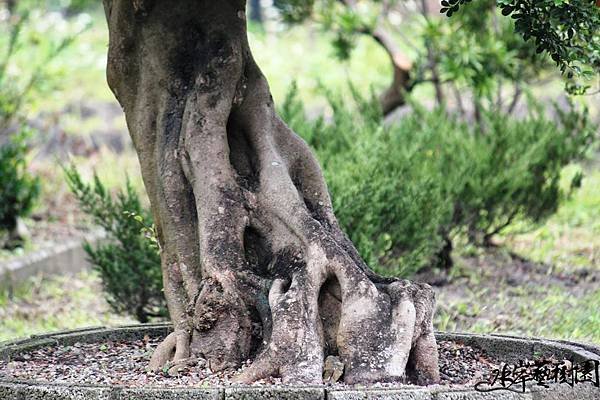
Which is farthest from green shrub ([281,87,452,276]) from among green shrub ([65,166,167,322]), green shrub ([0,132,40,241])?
green shrub ([0,132,40,241])

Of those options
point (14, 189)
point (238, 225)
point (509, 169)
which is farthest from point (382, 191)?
point (14, 189)

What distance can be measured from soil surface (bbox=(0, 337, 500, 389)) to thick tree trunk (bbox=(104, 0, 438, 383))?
5.5 inches

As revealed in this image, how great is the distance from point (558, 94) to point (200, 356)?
52.0 ft

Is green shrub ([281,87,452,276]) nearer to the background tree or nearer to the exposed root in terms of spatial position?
the background tree

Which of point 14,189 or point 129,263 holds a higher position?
point 14,189

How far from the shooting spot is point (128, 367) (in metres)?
4.82

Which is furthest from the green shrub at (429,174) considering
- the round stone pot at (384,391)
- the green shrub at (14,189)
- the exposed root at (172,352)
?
the green shrub at (14,189)

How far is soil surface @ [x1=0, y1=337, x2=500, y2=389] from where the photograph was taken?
4.24 metres

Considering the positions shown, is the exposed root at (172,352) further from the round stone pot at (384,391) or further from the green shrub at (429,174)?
the green shrub at (429,174)

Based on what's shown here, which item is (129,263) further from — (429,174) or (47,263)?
(47,263)

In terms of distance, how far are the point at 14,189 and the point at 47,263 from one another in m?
0.89

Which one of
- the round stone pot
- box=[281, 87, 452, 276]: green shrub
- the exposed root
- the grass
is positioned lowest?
the round stone pot

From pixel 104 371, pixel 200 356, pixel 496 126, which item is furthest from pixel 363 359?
pixel 496 126

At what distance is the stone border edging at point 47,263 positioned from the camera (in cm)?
995
